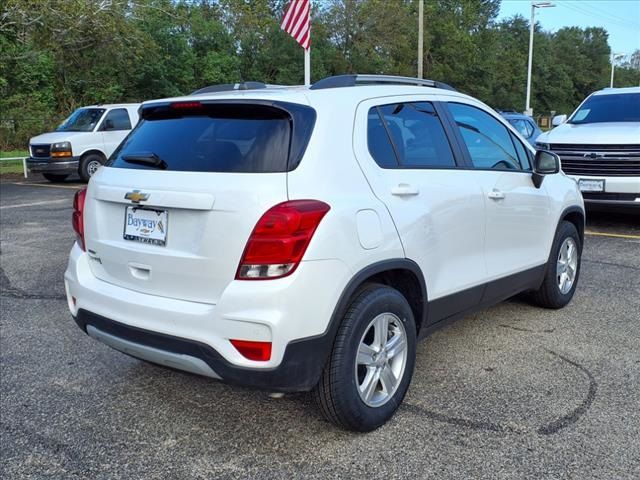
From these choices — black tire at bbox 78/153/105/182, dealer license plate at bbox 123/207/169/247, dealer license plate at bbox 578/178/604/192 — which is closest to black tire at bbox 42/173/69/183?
black tire at bbox 78/153/105/182

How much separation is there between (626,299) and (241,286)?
4.04 metres

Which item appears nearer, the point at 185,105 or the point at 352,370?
the point at 352,370

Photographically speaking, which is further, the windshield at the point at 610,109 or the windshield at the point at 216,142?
the windshield at the point at 610,109

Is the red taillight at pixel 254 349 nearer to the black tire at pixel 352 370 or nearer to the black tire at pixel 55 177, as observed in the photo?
the black tire at pixel 352 370

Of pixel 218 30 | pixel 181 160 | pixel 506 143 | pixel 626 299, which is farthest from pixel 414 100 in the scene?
pixel 218 30

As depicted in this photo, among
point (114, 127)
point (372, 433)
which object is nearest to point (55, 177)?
point (114, 127)

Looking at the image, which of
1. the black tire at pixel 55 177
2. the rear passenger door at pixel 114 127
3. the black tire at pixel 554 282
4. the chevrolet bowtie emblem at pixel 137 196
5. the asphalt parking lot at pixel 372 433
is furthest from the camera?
the black tire at pixel 55 177

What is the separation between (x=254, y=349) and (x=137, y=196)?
98 cm

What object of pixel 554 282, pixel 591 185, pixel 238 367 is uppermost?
pixel 591 185

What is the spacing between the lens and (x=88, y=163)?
51.5 feet

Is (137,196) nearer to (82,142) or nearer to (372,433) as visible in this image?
(372,433)

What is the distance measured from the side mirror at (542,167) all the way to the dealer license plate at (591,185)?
14.0ft

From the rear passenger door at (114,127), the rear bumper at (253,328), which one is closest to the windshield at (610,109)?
the rear bumper at (253,328)

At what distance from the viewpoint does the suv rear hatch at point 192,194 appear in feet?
9.52
